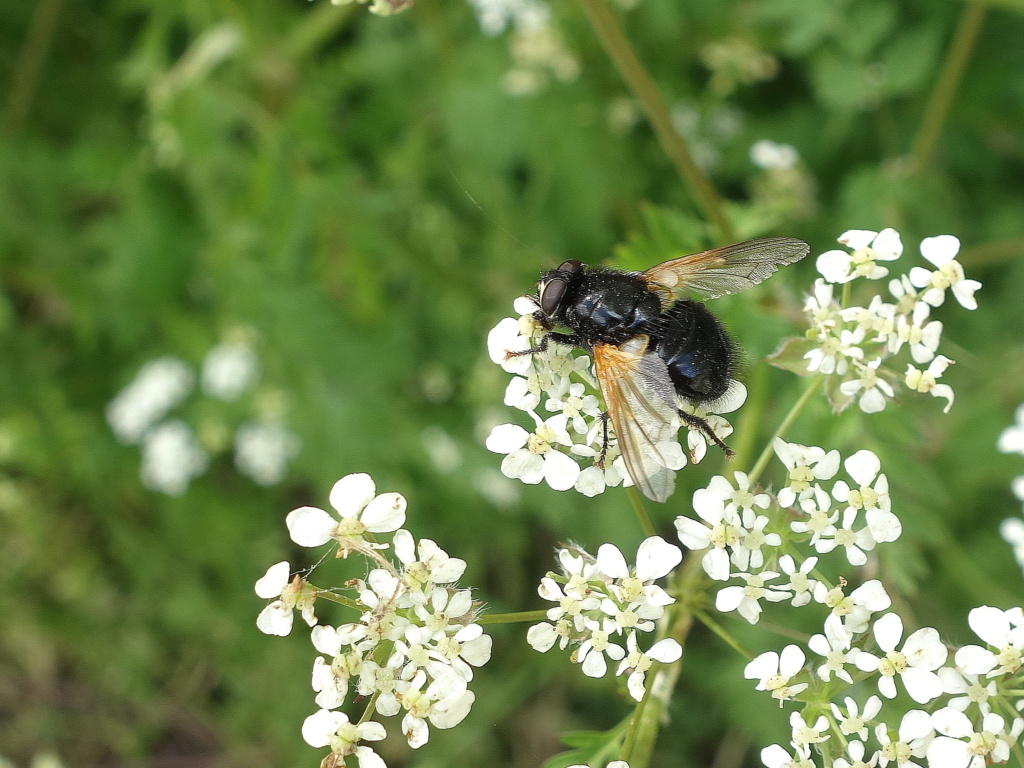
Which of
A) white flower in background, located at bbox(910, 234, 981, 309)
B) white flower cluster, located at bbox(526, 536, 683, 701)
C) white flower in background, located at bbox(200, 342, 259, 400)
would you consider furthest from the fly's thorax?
white flower in background, located at bbox(200, 342, 259, 400)

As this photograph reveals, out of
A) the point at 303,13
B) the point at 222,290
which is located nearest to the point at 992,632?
the point at 222,290

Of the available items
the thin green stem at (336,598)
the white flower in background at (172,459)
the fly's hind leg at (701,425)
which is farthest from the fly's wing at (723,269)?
the white flower in background at (172,459)

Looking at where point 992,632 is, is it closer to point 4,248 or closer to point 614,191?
point 614,191

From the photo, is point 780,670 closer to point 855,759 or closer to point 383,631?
point 855,759

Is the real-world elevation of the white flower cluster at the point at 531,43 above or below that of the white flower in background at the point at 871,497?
above

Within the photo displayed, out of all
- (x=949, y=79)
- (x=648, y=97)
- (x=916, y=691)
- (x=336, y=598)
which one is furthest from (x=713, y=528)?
(x=949, y=79)

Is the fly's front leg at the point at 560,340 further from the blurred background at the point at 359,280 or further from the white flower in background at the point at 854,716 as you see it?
the blurred background at the point at 359,280

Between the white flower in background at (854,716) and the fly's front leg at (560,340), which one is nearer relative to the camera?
the white flower in background at (854,716)
